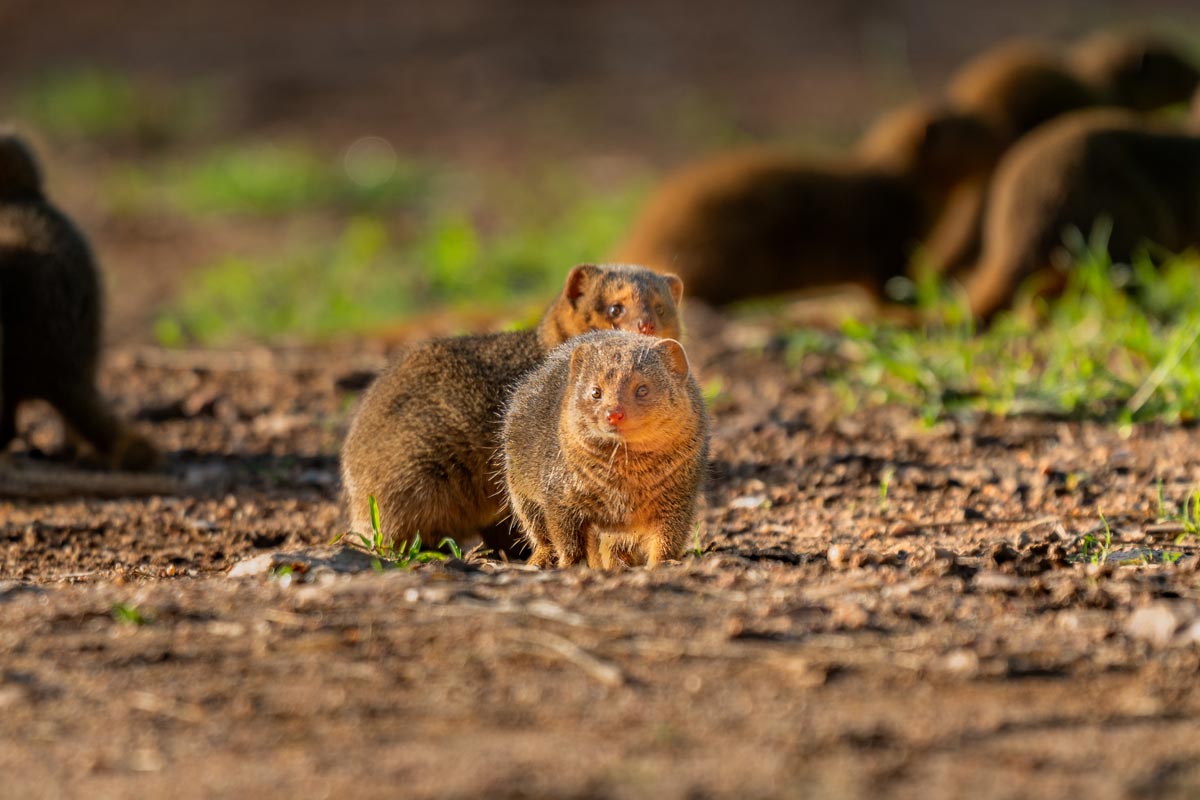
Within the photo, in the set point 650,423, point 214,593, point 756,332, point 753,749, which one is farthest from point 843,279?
point 753,749

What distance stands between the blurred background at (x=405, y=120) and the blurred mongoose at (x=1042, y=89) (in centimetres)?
168

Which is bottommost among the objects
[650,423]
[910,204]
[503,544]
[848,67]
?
[503,544]

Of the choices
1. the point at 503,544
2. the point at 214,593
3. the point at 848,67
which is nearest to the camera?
the point at 214,593

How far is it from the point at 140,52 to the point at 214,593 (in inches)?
421

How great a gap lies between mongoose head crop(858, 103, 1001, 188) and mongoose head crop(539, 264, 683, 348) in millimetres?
3327

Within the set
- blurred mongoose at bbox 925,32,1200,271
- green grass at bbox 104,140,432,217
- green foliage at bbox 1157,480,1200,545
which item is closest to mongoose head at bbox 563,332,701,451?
green foliage at bbox 1157,480,1200,545

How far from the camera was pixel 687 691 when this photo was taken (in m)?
2.44

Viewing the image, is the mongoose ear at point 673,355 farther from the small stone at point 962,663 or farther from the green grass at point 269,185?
the green grass at point 269,185

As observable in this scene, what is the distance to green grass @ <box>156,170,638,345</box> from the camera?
688 centimetres

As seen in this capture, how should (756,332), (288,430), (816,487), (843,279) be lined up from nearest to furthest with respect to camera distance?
(816,487), (288,430), (756,332), (843,279)

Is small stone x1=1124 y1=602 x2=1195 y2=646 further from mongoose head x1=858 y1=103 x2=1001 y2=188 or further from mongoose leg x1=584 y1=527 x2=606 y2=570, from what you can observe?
mongoose head x1=858 y1=103 x2=1001 y2=188

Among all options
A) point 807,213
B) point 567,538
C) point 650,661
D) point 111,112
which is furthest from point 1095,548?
point 111,112

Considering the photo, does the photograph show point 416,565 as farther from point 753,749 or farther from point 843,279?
point 843,279

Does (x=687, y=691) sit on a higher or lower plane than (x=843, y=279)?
lower
